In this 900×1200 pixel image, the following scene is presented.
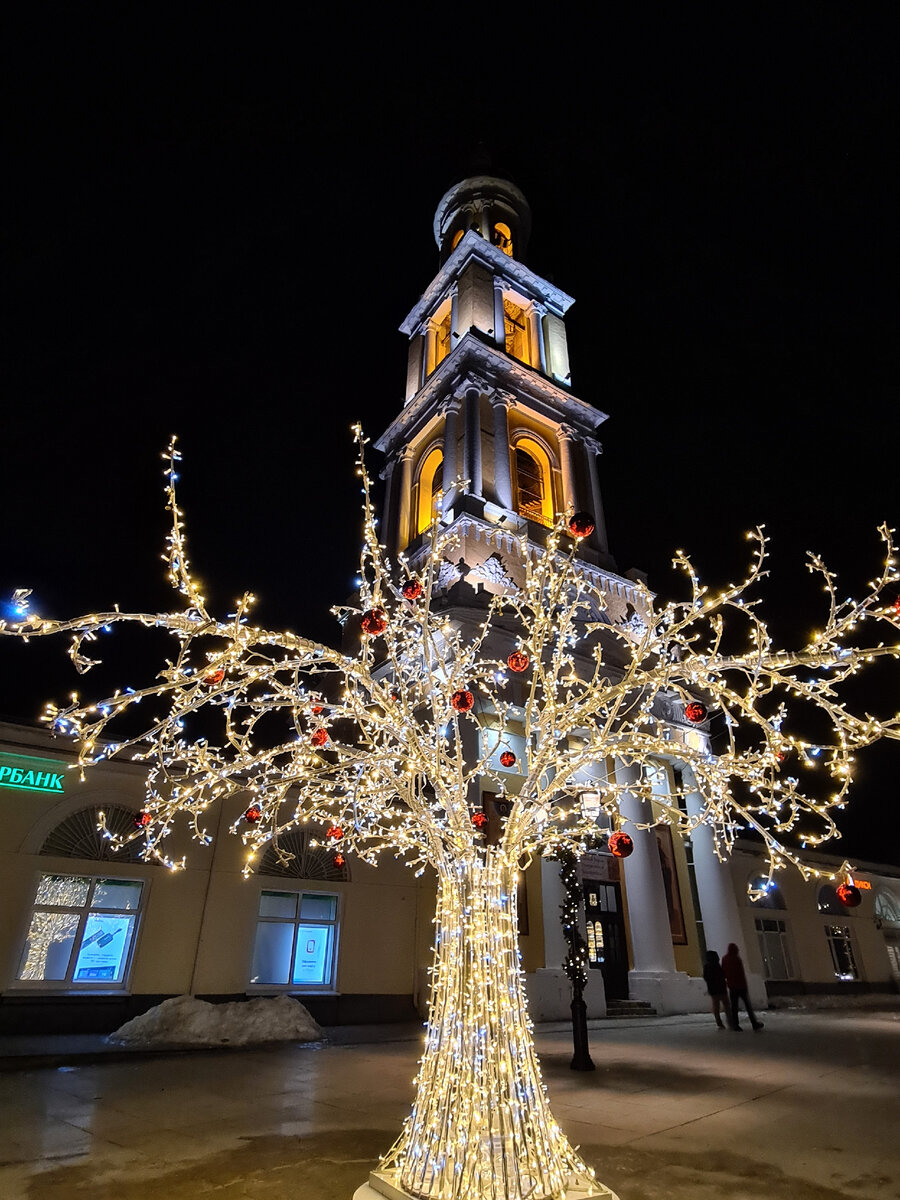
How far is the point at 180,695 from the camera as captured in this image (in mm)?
5172

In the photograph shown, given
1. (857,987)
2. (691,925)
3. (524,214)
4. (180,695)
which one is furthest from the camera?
(524,214)

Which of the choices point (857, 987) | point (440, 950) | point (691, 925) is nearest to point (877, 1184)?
point (440, 950)

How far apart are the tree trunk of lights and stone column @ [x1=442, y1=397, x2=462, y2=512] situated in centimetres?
2086

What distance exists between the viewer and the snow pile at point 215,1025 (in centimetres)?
1066

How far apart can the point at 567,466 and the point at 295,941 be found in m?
20.0

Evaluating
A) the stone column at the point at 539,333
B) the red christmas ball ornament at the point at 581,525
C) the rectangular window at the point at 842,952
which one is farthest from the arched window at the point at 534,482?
the red christmas ball ornament at the point at 581,525

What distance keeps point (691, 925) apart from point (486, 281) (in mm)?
28224

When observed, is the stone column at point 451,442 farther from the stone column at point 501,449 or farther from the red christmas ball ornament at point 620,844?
the red christmas ball ornament at point 620,844

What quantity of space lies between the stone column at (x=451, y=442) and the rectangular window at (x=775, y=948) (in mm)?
19367

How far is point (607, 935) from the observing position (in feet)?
64.0

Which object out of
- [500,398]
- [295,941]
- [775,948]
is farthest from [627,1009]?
[500,398]

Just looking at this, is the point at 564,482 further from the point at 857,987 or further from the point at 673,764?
the point at 857,987

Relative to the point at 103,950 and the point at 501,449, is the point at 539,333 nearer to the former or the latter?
the point at 501,449

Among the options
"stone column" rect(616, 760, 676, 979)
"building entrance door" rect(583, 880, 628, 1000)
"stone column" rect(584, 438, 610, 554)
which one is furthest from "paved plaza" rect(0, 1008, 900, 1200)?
"stone column" rect(584, 438, 610, 554)
